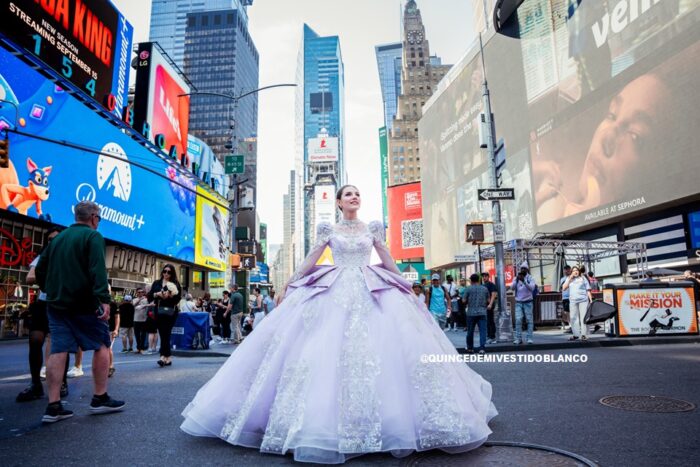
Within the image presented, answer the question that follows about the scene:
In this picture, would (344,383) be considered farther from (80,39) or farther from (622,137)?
(80,39)

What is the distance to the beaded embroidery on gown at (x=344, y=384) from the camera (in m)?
2.82

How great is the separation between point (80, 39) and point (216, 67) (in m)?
116

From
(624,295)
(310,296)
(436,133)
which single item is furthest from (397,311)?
(436,133)

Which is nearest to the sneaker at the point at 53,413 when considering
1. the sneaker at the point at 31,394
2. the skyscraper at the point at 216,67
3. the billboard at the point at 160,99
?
the sneaker at the point at 31,394

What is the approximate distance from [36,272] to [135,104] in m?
28.7

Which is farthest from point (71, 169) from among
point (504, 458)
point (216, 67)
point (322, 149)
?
point (322, 149)

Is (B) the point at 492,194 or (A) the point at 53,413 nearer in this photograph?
(A) the point at 53,413

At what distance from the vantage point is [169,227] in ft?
113

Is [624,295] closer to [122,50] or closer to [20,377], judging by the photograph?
[20,377]

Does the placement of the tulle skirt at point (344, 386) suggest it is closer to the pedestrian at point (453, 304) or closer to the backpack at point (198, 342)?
the backpack at point (198, 342)

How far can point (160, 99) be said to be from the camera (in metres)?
31.7

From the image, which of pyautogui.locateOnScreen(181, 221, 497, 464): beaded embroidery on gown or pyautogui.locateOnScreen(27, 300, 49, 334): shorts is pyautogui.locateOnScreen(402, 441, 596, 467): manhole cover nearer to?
pyautogui.locateOnScreen(181, 221, 497, 464): beaded embroidery on gown

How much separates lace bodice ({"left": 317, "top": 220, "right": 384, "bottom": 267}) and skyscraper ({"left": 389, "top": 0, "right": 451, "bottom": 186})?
106 m

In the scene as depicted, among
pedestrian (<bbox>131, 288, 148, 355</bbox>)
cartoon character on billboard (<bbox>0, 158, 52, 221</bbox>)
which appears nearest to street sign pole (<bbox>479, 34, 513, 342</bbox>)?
pedestrian (<bbox>131, 288, 148, 355</bbox>)
